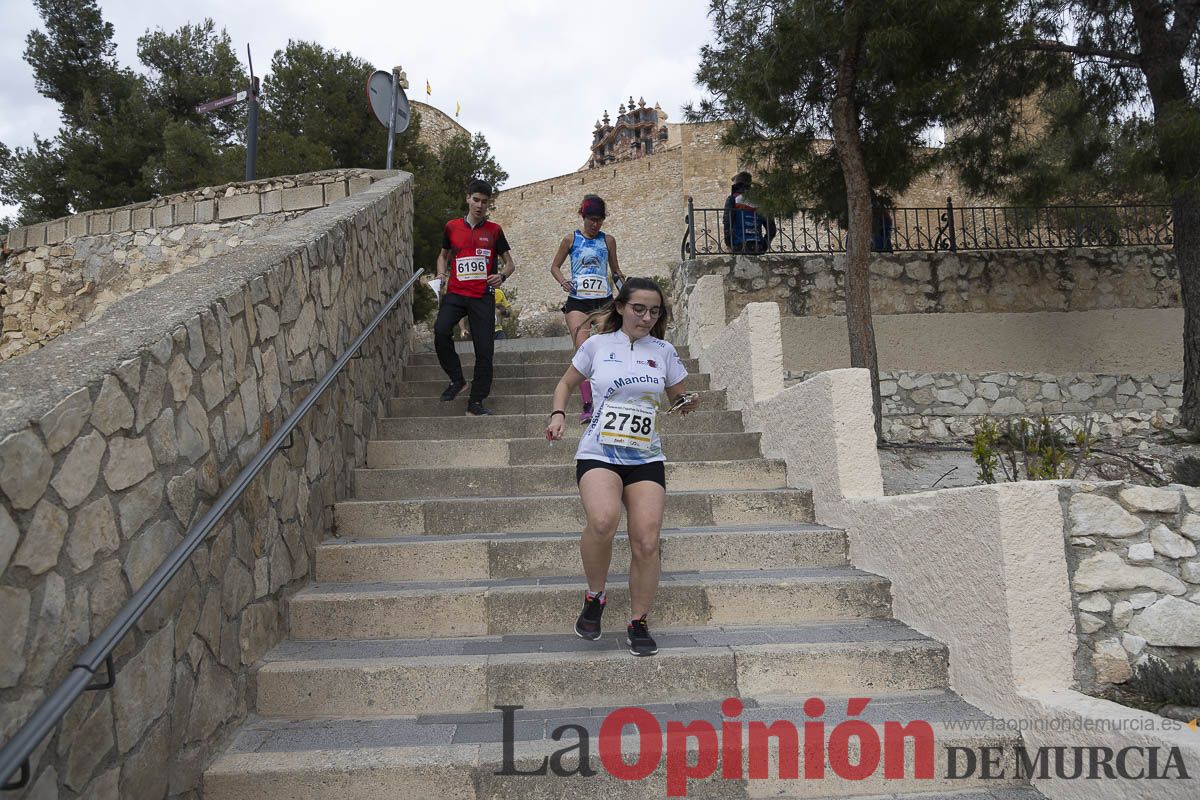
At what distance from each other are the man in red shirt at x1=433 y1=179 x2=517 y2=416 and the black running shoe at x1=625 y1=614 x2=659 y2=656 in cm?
250

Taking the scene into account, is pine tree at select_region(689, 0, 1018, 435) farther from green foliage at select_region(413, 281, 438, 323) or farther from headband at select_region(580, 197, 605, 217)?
green foliage at select_region(413, 281, 438, 323)

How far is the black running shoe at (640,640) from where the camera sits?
2.78 meters

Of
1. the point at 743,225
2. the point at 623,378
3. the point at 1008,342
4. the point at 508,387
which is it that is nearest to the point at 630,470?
the point at 623,378

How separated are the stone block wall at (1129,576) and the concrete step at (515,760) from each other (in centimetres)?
47

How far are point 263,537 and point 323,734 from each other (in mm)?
811

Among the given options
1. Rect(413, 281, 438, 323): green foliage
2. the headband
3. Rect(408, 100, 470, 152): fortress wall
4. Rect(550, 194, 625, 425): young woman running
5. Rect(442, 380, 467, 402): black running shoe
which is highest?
Rect(408, 100, 470, 152): fortress wall

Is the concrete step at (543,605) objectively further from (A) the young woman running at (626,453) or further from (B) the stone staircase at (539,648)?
(A) the young woman running at (626,453)

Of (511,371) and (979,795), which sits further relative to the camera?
(511,371)

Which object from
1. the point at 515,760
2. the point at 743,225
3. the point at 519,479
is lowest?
the point at 515,760

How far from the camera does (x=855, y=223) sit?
7.21 metres

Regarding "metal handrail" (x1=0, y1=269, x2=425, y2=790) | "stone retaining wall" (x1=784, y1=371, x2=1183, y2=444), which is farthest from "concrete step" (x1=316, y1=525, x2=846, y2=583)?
"stone retaining wall" (x1=784, y1=371, x2=1183, y2=444)

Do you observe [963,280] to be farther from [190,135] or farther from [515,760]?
[190,135]

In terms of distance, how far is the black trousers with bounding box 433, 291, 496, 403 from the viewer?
16.5ft

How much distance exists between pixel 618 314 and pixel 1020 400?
7.21m
